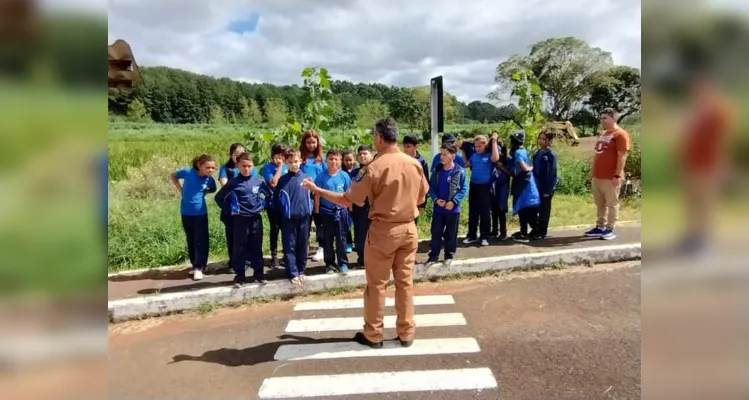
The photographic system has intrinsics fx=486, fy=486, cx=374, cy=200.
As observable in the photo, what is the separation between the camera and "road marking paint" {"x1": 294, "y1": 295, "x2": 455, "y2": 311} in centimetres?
482

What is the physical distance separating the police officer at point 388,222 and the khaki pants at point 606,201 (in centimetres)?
385

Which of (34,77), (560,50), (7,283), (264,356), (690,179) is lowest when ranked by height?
(264,356)

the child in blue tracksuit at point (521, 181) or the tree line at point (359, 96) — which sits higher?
the tree line at point (359, 96)

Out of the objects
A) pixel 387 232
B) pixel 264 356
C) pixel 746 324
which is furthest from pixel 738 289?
pixel 264 356

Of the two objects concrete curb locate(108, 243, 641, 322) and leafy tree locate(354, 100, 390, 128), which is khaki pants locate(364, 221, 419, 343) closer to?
concrete curb locate(108, 243, 641, 322)

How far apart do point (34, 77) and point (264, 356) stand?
3.04 m

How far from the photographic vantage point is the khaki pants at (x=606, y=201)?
6527 millimetres

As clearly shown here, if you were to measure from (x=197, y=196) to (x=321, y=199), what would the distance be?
1326 millimetres

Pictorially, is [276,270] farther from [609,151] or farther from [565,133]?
[565,133]

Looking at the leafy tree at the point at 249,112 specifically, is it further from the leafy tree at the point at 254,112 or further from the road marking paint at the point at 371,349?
the road marking paint at the point at 371,349

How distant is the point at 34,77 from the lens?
1124 mm

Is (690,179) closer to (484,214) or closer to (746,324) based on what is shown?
(746,324)

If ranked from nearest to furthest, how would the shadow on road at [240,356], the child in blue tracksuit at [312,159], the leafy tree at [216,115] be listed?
Result: the shadow on road at [240,356] < the child in blue tracksuit at [312,159] < the leafy tree at [216,115]

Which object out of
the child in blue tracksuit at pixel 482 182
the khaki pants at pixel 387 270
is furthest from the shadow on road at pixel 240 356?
the child in blue tracksuit at pixel 482 182
